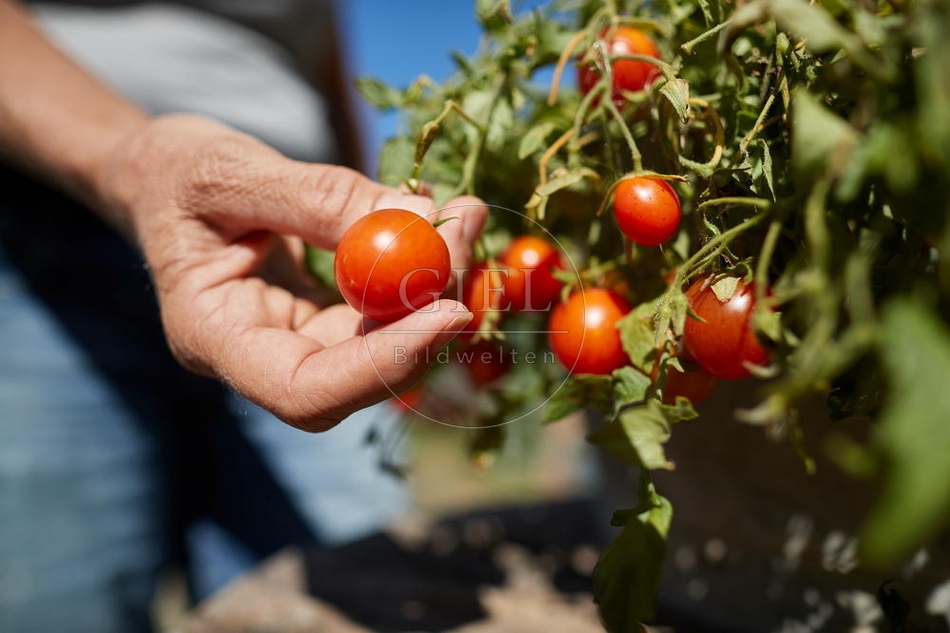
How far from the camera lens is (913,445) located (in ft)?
0.54

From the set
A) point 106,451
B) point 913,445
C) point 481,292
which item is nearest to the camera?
point 913,445

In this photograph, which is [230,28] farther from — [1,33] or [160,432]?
[160,432]

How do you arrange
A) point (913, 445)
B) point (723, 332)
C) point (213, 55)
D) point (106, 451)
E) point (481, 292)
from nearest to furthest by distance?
1. point (913, 445)
2. point (723, 332)
3. point (481, 292)
4. point (106, 451)
5. point (213, 55)

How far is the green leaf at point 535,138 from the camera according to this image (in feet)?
1.29

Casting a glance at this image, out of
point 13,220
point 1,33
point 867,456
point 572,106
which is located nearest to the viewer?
point 867,456

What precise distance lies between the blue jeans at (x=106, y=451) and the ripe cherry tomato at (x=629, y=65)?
1.34 feet

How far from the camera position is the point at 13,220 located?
759 mm

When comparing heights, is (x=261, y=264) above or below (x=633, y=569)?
above

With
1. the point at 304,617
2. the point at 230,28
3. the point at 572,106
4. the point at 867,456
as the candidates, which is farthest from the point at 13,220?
the point at 867,456

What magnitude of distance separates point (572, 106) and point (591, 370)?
7.1 inches

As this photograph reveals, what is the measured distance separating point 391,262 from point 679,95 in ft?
0.51

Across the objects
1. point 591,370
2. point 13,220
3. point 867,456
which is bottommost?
point 867,456

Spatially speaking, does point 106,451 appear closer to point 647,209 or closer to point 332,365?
point 332,365

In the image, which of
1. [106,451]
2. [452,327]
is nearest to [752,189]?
[452,327]
